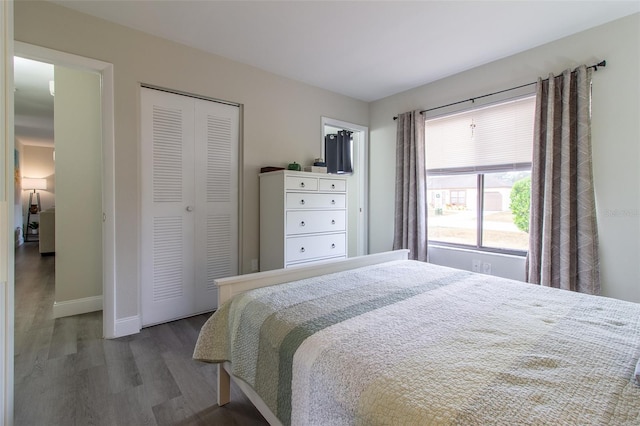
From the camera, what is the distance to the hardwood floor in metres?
1.49

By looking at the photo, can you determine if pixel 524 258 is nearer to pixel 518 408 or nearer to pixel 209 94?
pixel 518 408

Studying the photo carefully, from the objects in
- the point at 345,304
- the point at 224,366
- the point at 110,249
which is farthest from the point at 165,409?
the point at 110,249

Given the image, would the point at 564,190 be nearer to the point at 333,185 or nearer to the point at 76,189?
the point at 333,185

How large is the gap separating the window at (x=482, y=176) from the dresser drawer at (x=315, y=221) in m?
1.14

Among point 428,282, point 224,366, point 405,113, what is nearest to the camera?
point 224,366

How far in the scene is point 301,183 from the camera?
2889mm

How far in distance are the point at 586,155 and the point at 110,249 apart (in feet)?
12.6

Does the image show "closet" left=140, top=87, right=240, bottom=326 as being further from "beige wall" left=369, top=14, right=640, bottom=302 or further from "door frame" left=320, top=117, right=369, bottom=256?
"beige wall" left=369, top=14, right=640, bottom=302

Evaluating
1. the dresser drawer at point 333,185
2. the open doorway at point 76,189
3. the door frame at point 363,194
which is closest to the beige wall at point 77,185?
the open doorway at point 76,189

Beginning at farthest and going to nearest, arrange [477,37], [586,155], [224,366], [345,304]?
[477,37], [586,155], [224,366], [345,304]

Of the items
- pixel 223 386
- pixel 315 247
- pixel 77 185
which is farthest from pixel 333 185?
pixel 77 185

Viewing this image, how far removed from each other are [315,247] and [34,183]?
8.60 m

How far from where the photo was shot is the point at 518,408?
66 centimetres

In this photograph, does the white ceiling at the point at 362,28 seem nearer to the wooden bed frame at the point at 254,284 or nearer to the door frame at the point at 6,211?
the door frame at the point at 6,211
